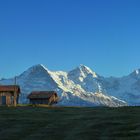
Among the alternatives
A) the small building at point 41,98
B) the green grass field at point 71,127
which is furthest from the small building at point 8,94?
the green grass field at point 71,127

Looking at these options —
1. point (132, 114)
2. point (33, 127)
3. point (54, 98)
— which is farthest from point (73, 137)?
point (54, 98)

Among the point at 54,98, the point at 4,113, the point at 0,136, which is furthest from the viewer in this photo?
the point at 54,98

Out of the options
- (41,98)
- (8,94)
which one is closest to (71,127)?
(8,94)

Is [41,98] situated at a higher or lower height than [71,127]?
higher

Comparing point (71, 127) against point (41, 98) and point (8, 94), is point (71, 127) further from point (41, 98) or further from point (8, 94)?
point (41, 98)

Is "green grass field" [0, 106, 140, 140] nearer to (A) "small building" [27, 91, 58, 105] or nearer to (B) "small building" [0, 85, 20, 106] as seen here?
(B) "small building" [0, 85, 20, 106]

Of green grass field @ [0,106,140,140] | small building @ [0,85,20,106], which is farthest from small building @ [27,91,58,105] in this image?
green grass field @ [0,106,140,140]

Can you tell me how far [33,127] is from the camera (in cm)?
4528

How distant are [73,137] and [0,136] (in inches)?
236

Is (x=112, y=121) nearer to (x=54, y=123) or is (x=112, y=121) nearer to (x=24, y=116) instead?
(x=54, y=123)

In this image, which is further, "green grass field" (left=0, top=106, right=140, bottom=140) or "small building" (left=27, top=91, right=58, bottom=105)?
"small building" (left=27, top=91, right=58, bottom=105)

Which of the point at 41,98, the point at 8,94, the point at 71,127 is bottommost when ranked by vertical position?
the point at 71,127

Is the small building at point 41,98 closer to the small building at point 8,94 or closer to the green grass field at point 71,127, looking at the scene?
the small building at point 8,94

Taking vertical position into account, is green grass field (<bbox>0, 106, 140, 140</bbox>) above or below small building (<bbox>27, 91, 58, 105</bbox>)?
below
